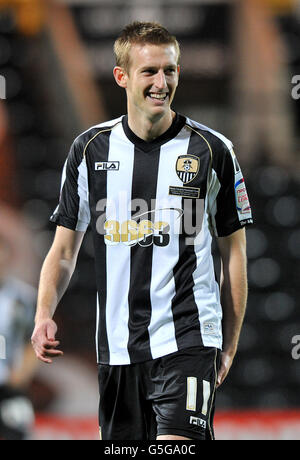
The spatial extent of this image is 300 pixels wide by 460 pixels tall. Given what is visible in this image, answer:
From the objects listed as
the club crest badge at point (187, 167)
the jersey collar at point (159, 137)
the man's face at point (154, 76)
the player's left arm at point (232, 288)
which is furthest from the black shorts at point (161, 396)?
the man's face at point (154, 76)

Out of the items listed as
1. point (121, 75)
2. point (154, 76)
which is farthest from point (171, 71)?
point (121, 75)

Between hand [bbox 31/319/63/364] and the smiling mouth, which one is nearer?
hand [bbox 31/319/63/364]

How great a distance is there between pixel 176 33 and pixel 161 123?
5.59 metres

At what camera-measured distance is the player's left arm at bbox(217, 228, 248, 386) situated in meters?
2.98

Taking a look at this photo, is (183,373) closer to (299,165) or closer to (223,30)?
(299,165)

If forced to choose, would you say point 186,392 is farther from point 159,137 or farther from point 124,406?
point 159,137

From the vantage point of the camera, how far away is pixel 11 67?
820 cm

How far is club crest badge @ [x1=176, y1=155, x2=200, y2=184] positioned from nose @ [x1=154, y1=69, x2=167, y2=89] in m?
0.28

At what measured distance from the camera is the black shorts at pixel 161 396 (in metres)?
2.71

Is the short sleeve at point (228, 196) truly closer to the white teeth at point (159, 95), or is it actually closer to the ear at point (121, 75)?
the white teeth at point (159, 95)

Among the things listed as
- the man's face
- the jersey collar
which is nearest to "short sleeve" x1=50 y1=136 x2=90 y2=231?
the jersey collar

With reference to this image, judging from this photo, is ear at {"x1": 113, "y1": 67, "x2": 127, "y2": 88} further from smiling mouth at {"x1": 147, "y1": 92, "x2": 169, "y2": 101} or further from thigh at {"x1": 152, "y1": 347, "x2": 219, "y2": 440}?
thigh at {"x1": 152, "y1": 347, "x2": 219, "y2": 440}
